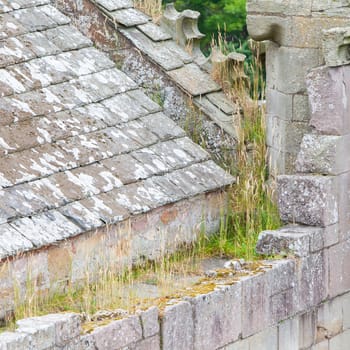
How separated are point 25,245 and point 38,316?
21.9 inches

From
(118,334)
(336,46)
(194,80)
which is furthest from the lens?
(194,80)

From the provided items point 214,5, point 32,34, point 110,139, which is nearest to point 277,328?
point 110,139

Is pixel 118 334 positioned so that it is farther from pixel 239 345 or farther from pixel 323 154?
pixel 323 154

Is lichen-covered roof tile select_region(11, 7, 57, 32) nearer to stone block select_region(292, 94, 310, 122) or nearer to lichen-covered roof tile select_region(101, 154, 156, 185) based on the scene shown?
lichen-covered roof tile select_region(101, 154, 156, 185)

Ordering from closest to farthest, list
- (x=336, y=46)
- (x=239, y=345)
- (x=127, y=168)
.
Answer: (x=239, y=345)
(x=127, y=168)
(x=336, y=46)

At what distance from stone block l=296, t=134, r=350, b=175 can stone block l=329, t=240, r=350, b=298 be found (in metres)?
0.60

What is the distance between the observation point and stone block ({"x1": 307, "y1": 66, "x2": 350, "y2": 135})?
35.8 feet

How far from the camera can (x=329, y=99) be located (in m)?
10.9

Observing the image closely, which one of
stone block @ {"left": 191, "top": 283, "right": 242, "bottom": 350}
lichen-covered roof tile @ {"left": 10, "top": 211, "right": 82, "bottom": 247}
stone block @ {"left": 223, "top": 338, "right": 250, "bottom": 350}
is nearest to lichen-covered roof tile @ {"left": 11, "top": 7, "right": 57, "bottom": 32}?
lichen-covered roof tile @ {"left": 10, "top": 211, "right": 82, "bottom": 247}

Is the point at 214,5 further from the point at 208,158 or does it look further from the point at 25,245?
the point at 25,245

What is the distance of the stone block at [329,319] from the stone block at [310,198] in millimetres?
649

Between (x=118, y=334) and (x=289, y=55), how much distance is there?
3212 millimetres

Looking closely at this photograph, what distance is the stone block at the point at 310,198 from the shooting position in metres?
10.9

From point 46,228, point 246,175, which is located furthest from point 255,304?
point 46,228
